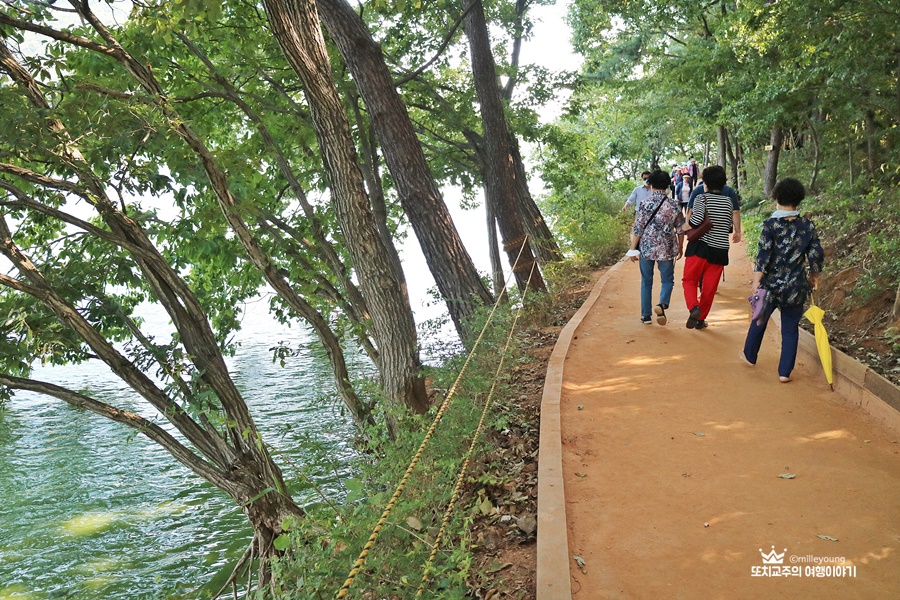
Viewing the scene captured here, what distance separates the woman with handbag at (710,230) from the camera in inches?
304

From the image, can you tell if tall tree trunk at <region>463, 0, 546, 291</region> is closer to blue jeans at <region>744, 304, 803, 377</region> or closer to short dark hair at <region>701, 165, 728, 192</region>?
short dark hair at <region>701, 165, 728, 192</region>

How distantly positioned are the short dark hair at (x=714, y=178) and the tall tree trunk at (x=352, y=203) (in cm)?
375

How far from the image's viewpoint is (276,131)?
11.7m

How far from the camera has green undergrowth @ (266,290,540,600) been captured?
11.6 feet

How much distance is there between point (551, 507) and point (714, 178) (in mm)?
4956

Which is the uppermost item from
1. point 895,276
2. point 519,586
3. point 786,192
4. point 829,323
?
point 786,192

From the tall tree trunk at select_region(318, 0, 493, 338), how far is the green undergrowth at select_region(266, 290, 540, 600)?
2548mm

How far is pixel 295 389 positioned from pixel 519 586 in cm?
1625

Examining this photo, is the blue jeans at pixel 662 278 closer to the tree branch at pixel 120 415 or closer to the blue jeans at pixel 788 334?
the blue jeans at pixel 788 334

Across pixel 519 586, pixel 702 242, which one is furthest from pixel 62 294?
pixel 702 242

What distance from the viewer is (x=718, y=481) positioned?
4.65 m

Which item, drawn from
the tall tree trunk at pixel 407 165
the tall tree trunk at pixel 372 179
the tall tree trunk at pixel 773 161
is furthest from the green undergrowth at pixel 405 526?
the tall tree trunk at pixel 773 161

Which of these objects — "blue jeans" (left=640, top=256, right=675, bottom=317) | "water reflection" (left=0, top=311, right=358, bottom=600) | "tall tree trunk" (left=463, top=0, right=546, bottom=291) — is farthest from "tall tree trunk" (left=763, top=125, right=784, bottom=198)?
"water reflection" (left=0, top=311, right=358, bottom=600)

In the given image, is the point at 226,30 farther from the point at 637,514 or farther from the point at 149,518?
the point at 637,514
